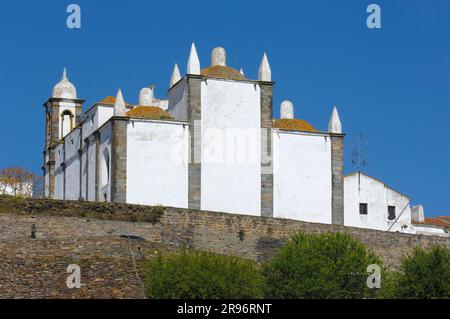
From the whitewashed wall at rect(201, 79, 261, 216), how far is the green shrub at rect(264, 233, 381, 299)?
18397 mm

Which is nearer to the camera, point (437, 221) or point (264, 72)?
point (264, 72)

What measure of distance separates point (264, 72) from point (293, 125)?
447cm

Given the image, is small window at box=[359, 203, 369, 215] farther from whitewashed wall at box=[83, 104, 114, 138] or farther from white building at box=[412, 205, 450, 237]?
whitewashed wall at box=[83, 104, 114, 138]

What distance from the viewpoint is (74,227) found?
2298 inches

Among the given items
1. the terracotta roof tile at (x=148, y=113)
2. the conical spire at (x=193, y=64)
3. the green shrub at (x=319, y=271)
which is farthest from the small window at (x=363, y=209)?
the green shrub at (x=319, y=271)

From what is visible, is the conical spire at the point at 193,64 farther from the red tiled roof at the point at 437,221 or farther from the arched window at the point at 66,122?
the red tiled roof at the point at 437,221

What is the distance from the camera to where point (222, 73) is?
245 feet

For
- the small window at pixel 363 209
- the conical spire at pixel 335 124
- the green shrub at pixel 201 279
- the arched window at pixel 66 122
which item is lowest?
the green shrub at pixel 201 279

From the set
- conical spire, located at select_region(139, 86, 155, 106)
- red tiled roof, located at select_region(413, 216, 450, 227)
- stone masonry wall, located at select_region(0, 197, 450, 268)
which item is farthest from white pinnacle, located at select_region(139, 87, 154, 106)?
red tiled roof, located at select_region(413, 216, 450, 227)

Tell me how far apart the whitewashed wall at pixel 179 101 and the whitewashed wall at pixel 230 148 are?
109cm

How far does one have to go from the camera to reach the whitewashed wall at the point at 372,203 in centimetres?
8225

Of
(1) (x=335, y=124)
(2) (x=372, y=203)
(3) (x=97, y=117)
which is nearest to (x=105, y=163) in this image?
(3) (x=97, y=117)

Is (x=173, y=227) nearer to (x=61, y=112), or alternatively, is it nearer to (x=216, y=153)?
(x=216, y=153)
